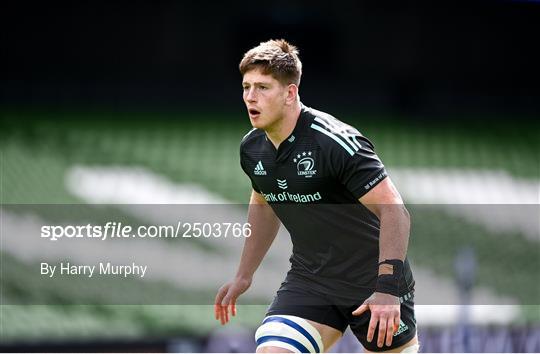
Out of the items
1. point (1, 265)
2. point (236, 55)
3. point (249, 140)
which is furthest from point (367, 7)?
point (249, 140)

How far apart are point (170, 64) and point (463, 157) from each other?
4.77 meters

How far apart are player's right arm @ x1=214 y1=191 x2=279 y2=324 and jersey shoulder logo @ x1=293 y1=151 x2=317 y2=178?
0.40m

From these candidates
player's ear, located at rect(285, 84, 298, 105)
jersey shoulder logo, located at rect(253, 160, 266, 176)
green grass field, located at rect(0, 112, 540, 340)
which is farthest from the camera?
green grass field, located at rect(0, 112, 540, 340)

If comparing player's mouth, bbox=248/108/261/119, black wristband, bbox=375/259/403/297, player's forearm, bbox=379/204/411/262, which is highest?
player's mouth, bbox=248/108/261/119

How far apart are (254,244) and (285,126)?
679mm

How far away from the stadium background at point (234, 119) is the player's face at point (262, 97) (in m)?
Answer: 6.47

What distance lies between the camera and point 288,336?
4133 millimetres

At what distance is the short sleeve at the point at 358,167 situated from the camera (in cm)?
392

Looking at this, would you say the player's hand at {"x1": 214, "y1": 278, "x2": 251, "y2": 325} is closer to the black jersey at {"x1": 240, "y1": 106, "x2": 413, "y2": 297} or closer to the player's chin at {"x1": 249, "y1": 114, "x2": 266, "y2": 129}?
the black jersey at {"x1": 240, "y1": 106, "x2": 413, "y2": 297}

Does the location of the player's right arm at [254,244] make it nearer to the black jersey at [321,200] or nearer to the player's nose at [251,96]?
the black jersey at [321,200]

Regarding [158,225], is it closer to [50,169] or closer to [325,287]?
[50,169]

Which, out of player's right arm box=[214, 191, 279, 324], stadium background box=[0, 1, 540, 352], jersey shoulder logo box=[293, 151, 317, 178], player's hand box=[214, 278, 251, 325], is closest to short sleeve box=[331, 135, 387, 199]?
jersey shoulder logo box=[293, 151, 317, 178]

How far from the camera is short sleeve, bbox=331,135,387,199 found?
3.92m

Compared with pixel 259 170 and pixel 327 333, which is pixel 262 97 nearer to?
pixel 259 170
